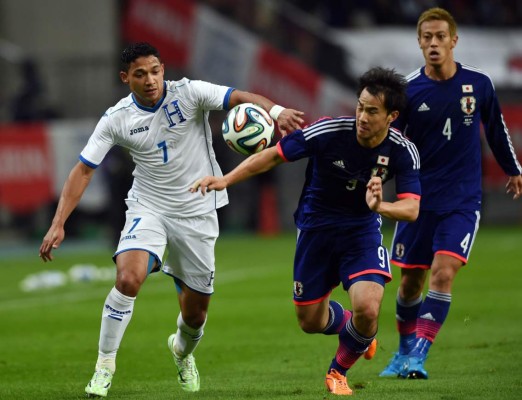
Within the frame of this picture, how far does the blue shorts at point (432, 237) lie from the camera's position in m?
9.20

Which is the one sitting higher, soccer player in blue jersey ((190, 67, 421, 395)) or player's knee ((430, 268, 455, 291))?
soccer player in blue jersey ((190, 67, 421, 395))

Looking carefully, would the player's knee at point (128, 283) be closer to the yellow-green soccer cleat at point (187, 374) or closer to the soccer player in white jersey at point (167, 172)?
the soccer player in white jersey at point (167, 172)

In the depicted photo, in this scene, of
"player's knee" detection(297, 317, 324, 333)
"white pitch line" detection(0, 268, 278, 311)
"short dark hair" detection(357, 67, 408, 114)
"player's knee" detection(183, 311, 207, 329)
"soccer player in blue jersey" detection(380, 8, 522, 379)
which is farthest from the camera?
"white pitch line" detection(0, 268, 278, 311)

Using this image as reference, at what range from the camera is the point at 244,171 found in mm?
A: 7746

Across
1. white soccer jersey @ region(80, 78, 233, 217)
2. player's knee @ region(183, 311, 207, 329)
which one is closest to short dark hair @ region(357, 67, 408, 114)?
white soccer jersey @ region(80, 78, 233, 217)

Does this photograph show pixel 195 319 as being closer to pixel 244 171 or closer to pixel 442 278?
pixel 244 171

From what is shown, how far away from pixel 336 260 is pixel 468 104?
1.84 metres

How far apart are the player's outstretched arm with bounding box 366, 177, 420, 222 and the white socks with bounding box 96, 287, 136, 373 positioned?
191 cm

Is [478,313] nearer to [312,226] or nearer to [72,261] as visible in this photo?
[312,226]

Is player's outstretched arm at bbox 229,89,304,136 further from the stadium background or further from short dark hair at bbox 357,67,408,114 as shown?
the stadium background

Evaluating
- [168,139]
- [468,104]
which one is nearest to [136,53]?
[168,139]

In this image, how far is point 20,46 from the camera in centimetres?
2912

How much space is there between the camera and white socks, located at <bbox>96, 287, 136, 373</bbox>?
8133 mm

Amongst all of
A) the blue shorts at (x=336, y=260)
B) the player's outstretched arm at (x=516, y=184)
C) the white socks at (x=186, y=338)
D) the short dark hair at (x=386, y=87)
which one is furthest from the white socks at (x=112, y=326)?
the player's outstretched arm at (x=516, y=184)
